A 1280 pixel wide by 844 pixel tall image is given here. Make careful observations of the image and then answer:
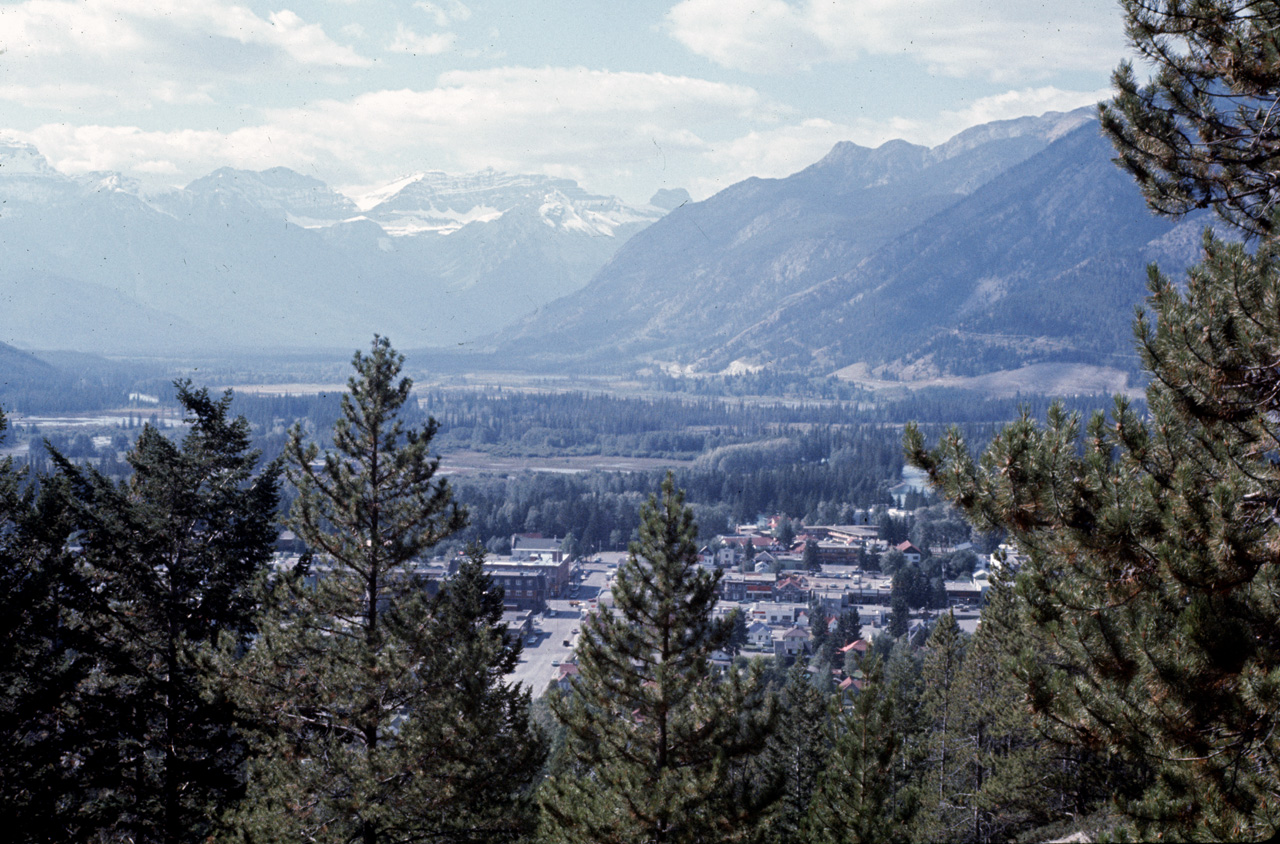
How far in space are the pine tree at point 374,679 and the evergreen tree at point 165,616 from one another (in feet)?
3.46

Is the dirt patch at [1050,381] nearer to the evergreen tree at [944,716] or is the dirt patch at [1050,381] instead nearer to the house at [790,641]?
the house at [790,641]

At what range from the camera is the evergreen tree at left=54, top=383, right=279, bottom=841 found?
1221 centimetres

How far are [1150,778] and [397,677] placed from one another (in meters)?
9.98

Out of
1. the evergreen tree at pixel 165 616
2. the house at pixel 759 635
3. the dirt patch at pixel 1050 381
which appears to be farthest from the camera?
the dirt patch at pixel 1050 381

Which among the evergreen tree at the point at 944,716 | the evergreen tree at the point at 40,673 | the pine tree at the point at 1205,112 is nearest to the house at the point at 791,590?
the evergreen tree at the point at 944,716

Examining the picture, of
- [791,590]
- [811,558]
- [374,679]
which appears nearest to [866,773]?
[374,679]

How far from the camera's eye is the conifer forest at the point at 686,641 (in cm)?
558

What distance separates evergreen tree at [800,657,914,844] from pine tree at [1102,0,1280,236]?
19.1 feet

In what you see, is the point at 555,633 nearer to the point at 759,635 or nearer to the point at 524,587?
the point at 524,587

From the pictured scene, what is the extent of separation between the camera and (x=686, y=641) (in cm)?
1062

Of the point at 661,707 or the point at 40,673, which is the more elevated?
the point at 40,673

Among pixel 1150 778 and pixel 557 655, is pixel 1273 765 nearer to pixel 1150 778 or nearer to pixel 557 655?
pixel 1150 778

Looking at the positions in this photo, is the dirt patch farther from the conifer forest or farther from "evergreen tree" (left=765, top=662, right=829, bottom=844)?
the conifer forest

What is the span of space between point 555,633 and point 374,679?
4128 centimetres
